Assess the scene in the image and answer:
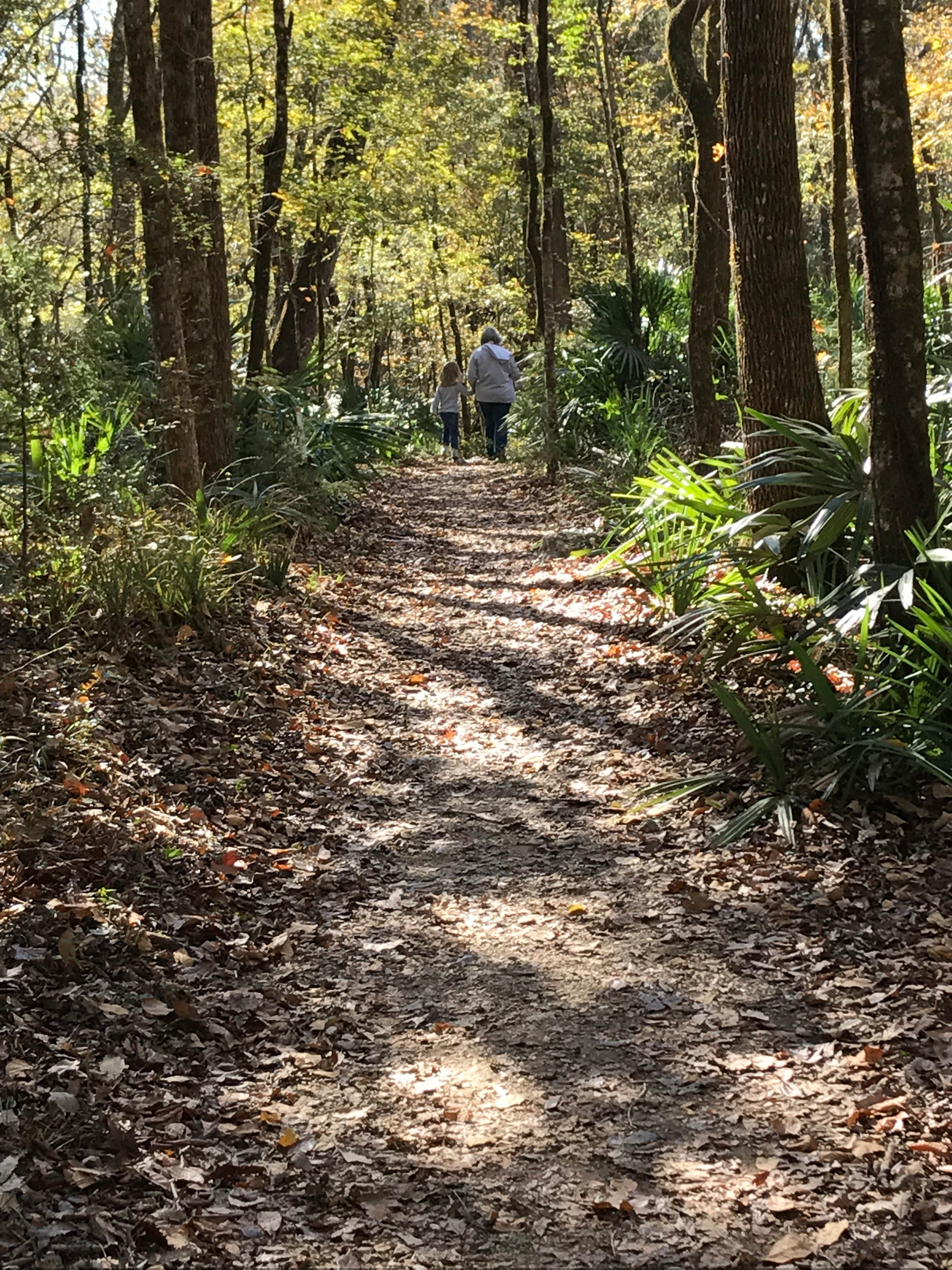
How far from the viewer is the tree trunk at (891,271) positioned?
460cm

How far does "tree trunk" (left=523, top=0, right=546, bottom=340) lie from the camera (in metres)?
17.2

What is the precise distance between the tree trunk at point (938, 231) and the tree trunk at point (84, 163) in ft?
18.4

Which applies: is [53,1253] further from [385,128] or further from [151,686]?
[385,128]

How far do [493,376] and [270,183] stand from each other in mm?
6098

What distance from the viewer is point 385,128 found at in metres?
17.8

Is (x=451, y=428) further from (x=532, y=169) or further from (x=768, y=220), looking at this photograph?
(x=768, y=220)

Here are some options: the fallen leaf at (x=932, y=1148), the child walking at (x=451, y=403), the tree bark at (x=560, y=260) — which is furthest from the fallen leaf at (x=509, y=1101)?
the tree bark at (x=560, y=260)

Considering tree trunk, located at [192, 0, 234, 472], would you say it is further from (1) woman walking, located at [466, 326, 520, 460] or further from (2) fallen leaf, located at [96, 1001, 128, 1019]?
(1) woman walking, located at [466, 326, 520, 460]

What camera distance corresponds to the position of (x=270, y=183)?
12.1m

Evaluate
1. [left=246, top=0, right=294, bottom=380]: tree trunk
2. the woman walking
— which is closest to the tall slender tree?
the woman walking

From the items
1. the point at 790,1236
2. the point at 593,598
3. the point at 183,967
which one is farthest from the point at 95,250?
the point at 790,1236

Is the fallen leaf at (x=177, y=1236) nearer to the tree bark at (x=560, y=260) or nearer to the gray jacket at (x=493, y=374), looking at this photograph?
the gray jacket at (x=493, y=374)

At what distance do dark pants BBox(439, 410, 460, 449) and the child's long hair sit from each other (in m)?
0.50

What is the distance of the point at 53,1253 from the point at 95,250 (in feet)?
31.7
